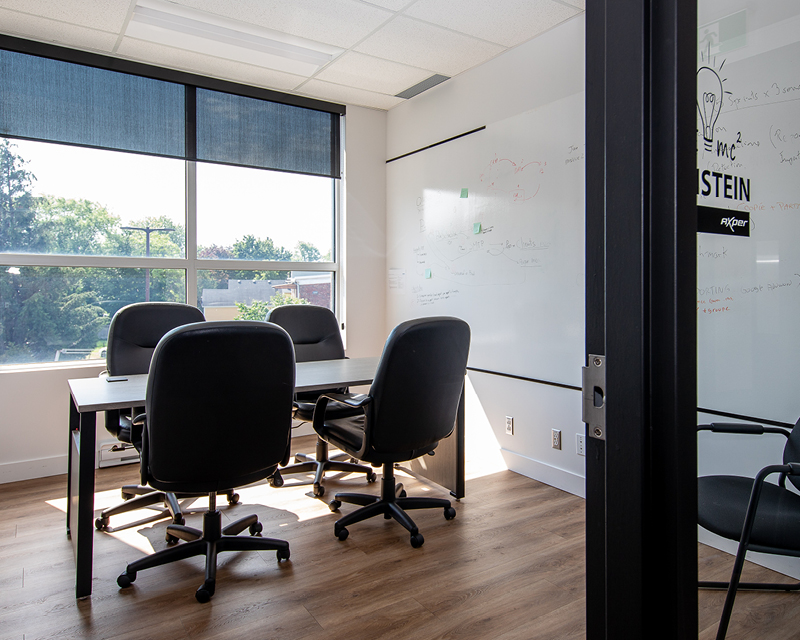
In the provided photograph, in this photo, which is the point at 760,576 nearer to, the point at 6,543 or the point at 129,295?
the point at 6,543

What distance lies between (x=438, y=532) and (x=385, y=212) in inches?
117

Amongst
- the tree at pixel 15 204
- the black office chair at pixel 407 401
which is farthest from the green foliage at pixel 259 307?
the black office chair at pixel 407 401

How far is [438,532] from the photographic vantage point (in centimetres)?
265

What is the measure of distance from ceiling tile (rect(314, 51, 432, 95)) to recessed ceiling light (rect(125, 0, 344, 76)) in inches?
3.8

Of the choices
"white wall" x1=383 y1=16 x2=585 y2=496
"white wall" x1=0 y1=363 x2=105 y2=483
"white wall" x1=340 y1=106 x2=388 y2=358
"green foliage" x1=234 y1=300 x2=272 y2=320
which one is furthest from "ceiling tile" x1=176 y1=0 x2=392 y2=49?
"white wall" x1=0 y1=363 x2=105 y2=483

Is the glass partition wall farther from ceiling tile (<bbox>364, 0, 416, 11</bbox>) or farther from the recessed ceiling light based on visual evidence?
the recessed ceiling light

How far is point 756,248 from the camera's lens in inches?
27.6

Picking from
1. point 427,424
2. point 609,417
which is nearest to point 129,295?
point 427,424

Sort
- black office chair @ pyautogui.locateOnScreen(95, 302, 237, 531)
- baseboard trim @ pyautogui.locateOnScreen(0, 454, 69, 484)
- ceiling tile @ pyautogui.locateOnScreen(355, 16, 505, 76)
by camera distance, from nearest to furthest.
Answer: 1. black office chair @ pyautogui.locateOnScreen(95, 302, 237, 531)
2. ceiling tile @ pyautogui.locateOnScreen(355, 16, 505, 76)
3. baseboard trim @ pyautogui.locateOnScreen(0, 454, 69, 484)

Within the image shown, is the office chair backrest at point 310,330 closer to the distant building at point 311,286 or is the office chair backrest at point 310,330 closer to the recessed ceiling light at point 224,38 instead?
the distant building at point 311,286

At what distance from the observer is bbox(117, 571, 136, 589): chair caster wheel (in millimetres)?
2115

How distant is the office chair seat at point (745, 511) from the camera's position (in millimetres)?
711

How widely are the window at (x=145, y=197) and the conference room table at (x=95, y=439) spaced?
116 centimetres

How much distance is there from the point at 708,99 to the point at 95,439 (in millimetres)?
2339
